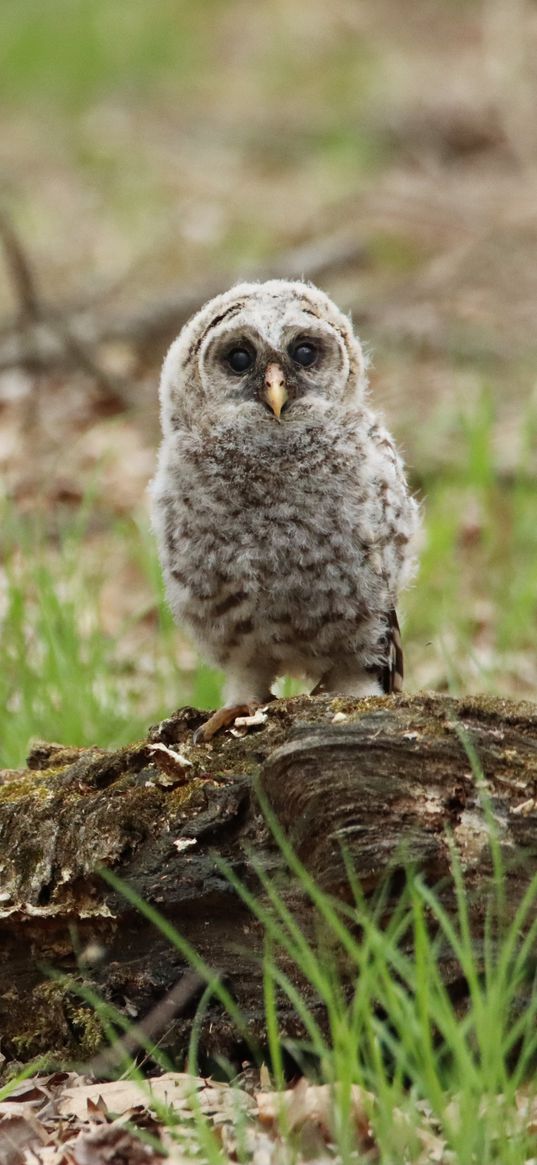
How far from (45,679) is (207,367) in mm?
1155

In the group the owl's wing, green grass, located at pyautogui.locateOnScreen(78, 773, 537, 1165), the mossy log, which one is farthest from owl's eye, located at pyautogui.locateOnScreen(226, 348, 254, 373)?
green grass, located at pyautogui.locateOnScreen(78, 773, 537, 1165)

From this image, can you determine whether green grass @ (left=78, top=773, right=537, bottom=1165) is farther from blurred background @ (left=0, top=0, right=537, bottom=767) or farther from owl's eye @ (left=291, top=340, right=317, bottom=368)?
owl's eye @ (left=291, top=340, right=317, bottom=368)

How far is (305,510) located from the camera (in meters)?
3.69

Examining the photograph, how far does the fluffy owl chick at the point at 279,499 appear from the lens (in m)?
3.68

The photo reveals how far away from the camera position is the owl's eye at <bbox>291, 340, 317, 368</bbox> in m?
3.81

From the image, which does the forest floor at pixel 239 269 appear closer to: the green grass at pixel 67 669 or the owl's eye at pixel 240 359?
the green grass at pixel 67 669

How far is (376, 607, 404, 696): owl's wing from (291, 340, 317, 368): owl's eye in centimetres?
72

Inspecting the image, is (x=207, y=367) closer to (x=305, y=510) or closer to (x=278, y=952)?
(x=305, y=510)

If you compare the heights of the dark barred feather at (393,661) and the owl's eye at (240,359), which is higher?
the owl's eye at (240,359)

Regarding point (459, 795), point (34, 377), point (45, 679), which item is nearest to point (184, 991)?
point (459, 795)

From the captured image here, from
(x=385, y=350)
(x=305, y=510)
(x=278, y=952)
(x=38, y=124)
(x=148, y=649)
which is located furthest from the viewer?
(x=38, y=124)

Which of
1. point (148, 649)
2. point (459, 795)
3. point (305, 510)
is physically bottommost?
point (459, 795)

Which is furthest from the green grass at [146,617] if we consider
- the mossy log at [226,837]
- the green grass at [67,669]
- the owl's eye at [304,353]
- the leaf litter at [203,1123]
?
the leaf litter at [203,1123]

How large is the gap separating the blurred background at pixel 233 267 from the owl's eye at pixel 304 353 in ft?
2.82
